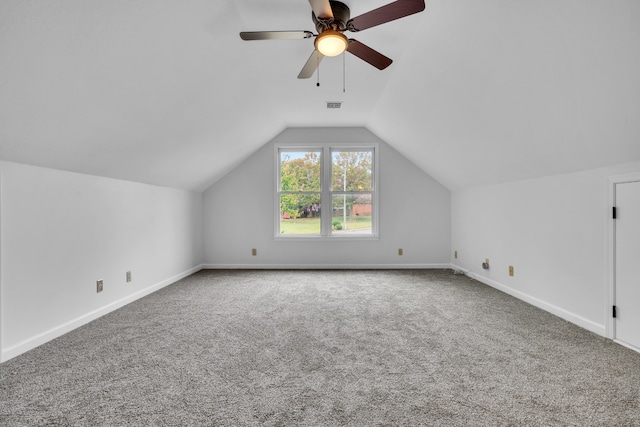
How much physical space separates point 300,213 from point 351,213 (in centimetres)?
94

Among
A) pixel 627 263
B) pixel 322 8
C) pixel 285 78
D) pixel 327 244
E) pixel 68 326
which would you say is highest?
pixel 285 78

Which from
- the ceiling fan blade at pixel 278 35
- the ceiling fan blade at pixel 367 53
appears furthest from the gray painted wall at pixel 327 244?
the ceiling fan blade at pixel 278 35

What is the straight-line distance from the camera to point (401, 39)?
2598 mm

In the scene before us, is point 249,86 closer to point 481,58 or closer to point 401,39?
point 401,39

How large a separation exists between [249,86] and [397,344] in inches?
112

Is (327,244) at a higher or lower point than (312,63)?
lower

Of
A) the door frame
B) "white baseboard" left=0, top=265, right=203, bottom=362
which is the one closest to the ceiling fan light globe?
the door frame

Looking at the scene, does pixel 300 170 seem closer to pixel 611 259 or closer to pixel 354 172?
pixel 354 172

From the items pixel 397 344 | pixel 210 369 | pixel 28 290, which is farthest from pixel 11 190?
pixel 397 344

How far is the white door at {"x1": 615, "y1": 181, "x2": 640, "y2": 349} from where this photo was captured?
2.21m

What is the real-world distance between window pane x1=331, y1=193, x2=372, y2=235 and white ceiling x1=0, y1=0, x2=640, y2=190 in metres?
2.01

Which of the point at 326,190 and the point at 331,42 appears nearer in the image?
the point at 331,42

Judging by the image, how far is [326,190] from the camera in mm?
5488

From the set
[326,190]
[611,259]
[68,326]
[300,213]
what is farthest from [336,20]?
[300,213]
